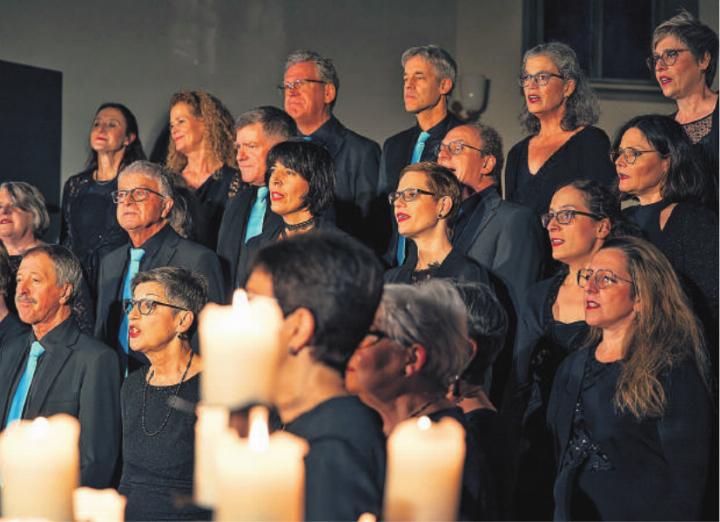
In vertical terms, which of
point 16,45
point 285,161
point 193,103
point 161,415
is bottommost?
point 161,415

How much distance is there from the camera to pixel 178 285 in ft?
14.7

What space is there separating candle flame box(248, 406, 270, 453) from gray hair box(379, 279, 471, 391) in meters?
1.00

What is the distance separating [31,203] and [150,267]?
3.72ft

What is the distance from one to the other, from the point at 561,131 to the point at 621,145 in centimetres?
70

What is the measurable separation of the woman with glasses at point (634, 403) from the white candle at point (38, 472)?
2.08 metres

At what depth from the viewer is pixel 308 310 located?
176 centimetres

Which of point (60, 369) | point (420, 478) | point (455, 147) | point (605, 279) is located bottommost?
point (60, 369)

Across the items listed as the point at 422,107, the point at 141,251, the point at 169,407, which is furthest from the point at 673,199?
the point at 141,251

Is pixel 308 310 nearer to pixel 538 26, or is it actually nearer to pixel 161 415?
pixel 161 415

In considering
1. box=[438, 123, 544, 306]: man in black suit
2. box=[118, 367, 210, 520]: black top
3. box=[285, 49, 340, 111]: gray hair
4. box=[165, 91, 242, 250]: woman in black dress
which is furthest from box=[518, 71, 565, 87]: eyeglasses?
box=[118, 367, 210, 520]: black top

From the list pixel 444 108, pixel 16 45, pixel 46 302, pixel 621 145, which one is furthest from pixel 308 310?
pixel 16 45

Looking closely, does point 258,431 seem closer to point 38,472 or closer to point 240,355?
point 240,355

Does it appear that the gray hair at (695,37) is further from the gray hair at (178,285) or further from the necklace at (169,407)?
the necklace at (169,407)

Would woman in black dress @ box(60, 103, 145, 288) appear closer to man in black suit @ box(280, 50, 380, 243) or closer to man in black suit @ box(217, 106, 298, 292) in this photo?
man in black suit @ box(217, 106, 298, 292)
